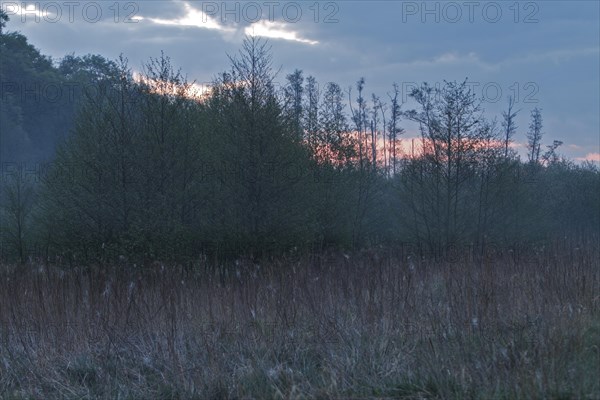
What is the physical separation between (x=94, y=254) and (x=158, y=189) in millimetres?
2658

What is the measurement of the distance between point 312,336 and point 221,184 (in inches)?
555

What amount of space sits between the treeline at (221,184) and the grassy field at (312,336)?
9749 mm

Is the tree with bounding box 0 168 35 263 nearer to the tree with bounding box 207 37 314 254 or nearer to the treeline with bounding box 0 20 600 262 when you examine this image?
the treeline with bounding box 0 20 600 262

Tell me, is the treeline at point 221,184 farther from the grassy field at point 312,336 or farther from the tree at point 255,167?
the grassy field at point 312,336

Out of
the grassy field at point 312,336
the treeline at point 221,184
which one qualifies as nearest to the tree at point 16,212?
the treeline at point 221,184

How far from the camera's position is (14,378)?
7.04 metres

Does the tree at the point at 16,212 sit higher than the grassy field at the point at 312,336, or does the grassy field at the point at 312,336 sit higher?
the tree at the point at 16,212

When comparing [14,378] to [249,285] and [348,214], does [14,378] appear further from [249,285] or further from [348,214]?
[348,214]

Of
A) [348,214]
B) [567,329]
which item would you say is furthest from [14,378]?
[348,214]

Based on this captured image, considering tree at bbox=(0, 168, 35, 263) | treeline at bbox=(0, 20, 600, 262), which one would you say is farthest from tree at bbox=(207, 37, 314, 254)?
tree at bbox=(0, 168, 35, 263)

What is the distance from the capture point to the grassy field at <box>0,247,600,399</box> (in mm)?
5699

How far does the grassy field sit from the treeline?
32.0 ft

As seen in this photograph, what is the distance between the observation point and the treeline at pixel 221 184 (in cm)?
2072

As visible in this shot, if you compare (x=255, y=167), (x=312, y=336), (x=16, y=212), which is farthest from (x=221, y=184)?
(x=312, y=336)
